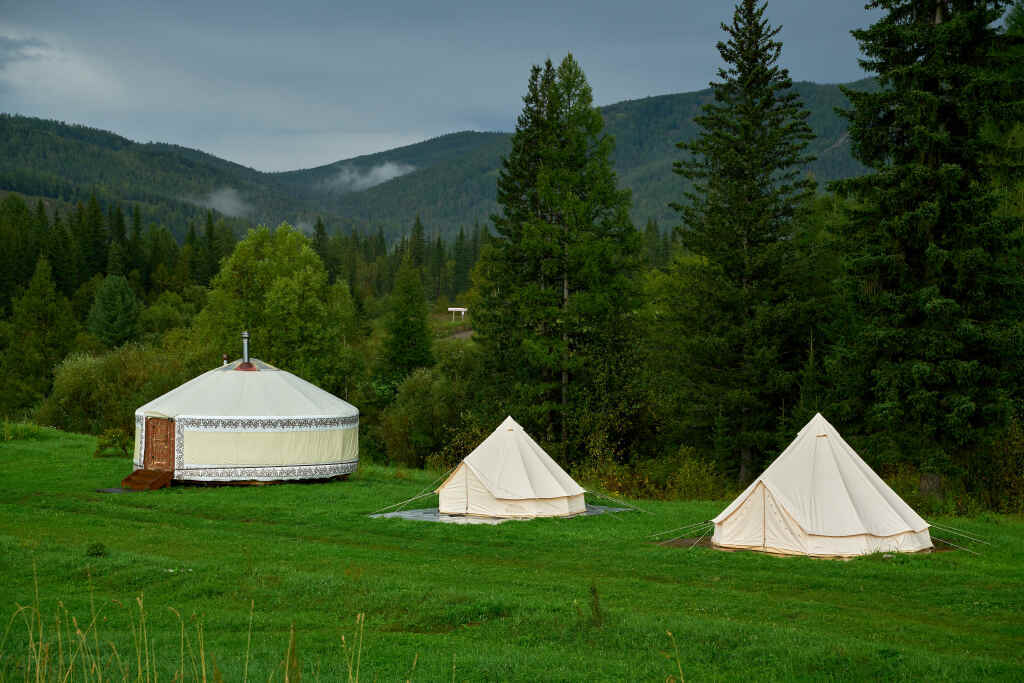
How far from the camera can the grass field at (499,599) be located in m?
6.25

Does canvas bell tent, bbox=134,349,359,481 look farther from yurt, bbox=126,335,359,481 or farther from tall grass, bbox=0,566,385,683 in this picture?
tall grass, bbox=0,566,385,683

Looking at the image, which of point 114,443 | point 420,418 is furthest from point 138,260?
point 114,443

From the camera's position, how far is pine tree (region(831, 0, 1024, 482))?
15703 mm

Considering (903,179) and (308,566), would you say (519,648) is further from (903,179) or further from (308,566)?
(903,179)

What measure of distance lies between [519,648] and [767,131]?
2220cm

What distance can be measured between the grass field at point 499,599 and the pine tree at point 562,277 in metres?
12.0

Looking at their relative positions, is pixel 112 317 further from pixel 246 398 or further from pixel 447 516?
pixel 447 516

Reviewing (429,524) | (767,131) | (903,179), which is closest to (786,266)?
(767,131)

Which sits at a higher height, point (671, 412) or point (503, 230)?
point (503, 230)

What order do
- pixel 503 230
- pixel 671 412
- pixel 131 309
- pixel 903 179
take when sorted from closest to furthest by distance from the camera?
pixel 903 179 < pixel 671 412 < pixel 503 230 < pixel 131 309

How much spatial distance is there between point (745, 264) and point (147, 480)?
16367 mm

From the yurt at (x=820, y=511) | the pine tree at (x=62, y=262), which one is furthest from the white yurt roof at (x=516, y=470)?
the pine tree at (x=62, y=262)

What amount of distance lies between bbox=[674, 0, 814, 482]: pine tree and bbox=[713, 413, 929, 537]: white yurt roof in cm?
1225

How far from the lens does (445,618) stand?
7.74m
